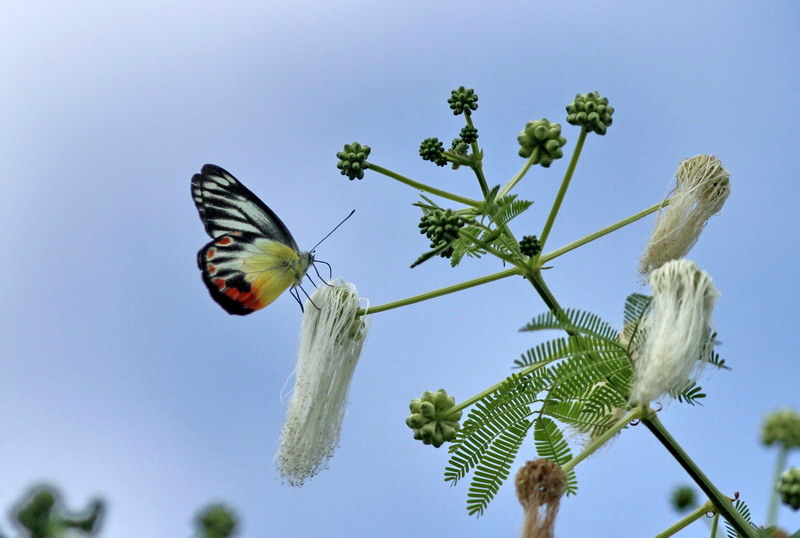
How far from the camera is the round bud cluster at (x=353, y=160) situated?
3.75 meters

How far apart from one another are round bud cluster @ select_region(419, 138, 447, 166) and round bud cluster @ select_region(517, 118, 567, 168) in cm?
35

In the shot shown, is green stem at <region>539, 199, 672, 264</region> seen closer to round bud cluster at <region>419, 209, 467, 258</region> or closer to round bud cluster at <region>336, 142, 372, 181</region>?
round bud cluster at <region>419, 209, 467, 258</region>

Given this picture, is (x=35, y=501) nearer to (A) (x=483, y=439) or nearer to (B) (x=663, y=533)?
(A) (x=483, y=439)

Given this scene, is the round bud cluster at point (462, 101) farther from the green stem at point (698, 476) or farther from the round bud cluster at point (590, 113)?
the green stem at point (698, 476)

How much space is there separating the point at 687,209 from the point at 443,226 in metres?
1.53

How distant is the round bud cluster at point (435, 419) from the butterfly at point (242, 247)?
1159mm

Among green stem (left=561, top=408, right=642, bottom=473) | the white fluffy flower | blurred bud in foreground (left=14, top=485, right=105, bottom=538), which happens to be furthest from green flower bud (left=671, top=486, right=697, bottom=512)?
blurred bud in foreground (left=14, top=485, right=105, bottom=538)

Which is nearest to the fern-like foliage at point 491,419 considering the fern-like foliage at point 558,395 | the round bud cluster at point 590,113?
the fern-like foliage at point 558,395

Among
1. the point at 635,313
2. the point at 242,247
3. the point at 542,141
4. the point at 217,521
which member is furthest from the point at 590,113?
the point at 217,521

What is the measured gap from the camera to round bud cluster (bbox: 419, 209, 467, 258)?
129 inches

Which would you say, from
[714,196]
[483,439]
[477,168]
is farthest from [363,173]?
[714,196]

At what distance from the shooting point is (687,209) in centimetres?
425

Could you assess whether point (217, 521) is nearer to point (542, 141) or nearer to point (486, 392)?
point (486, 392)

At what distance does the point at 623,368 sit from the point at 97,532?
2.02m
